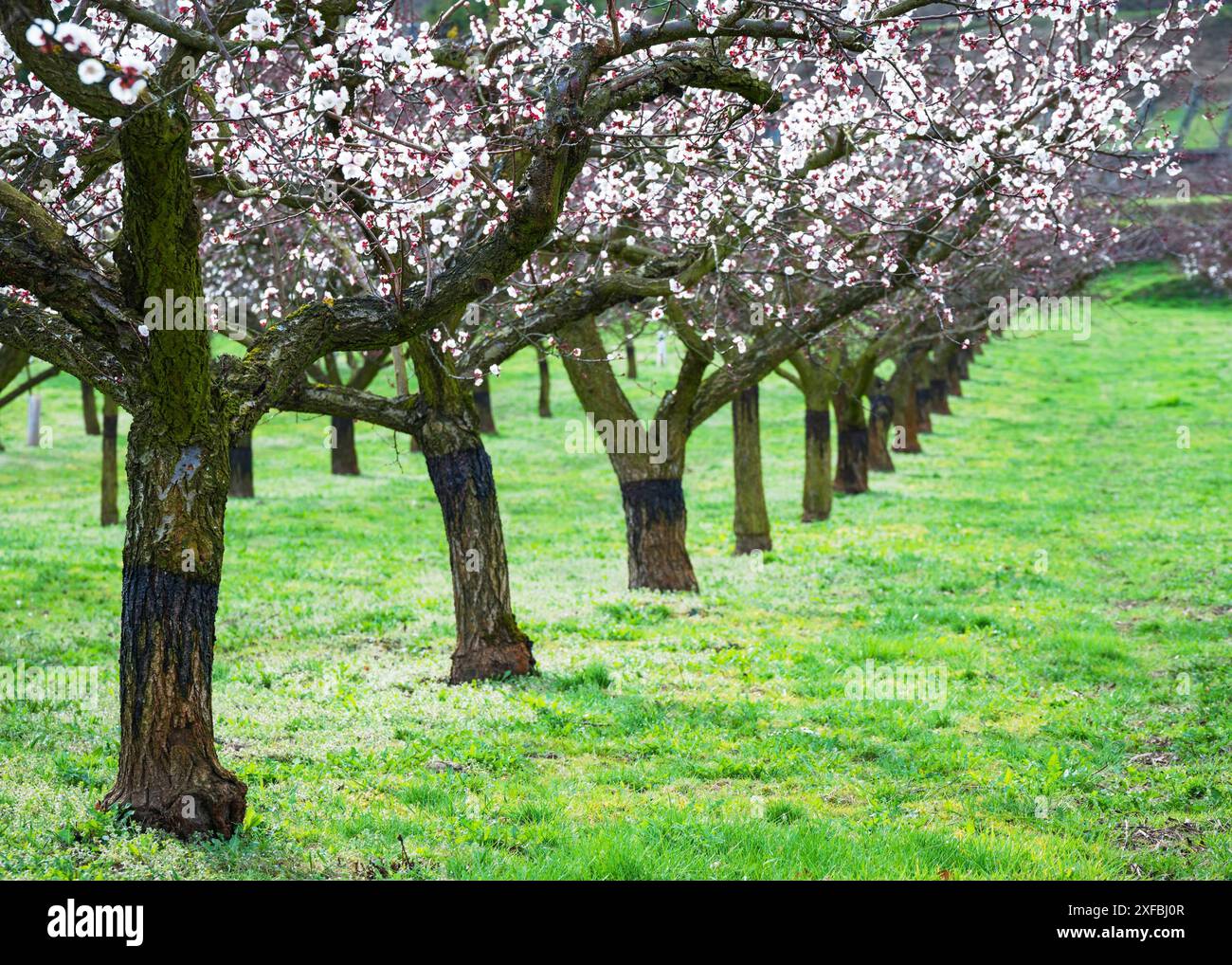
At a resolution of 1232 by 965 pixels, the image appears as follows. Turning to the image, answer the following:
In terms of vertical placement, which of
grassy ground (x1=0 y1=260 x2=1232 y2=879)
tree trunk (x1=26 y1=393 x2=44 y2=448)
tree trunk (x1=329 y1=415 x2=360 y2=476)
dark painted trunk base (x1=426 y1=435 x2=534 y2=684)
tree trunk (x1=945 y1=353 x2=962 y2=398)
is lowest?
grassy ground (x1=0 y1=260 x2=1232 y2=879)

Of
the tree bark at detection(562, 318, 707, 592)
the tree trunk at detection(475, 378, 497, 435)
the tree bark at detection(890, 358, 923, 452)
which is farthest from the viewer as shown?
the tree trunk at detection(475, 378, 497, 435)

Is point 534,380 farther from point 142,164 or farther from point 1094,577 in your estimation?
point 142,164

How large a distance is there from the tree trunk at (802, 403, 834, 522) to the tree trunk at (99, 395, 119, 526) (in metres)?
13.5

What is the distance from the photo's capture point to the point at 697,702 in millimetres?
11844

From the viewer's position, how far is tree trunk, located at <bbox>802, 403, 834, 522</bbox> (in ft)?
82.8

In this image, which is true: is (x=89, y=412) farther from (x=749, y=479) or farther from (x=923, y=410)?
(x=923, y=410)

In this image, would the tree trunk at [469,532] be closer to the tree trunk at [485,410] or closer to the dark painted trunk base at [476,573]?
the dark painted trunk base at [476,573]

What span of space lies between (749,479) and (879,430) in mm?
13115

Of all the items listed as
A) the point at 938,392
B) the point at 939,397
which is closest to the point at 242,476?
the point at 938,392

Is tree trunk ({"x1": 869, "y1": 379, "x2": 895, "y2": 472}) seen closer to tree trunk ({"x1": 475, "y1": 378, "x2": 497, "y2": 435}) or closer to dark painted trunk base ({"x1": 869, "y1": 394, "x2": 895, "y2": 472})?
dark painted trunk base ({"x1": 869, "y1": 394, "x2": 895, "y2": 472})

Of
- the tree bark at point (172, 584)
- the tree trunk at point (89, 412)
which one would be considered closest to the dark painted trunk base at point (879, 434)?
the tree trunk at point (89, 412)

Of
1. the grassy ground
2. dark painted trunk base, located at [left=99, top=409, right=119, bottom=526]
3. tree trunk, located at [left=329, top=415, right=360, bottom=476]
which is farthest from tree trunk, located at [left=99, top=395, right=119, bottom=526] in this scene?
tree trunk, located at [left=329, top=415, right=360, bottom=476]
